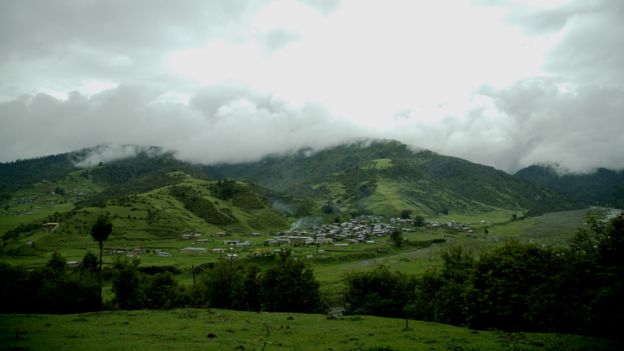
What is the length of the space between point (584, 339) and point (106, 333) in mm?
53100

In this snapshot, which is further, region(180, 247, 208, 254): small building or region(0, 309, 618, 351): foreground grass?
region(180, 247, 208, 254): small building

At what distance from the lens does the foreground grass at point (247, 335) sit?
3991 centimetres

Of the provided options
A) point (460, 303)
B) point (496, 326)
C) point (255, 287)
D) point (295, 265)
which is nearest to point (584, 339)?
point (496, 326)

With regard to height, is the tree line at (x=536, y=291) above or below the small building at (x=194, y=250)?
above

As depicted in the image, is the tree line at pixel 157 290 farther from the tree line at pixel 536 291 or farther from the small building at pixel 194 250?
the small building at pixel 194 250

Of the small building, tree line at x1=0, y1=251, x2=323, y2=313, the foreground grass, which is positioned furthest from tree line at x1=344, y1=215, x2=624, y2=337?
the small building

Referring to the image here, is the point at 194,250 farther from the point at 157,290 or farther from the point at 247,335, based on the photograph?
the point at 247,335

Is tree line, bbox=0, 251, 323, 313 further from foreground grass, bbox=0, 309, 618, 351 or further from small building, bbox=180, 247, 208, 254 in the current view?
small building, bbox=180, 247, 208, 254

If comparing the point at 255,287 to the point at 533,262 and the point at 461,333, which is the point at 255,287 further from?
the point at 533,262

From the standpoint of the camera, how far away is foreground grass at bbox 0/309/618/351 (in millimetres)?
39906

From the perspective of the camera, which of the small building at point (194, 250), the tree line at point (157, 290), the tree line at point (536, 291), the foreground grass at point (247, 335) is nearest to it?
the foreground grass at point (247, 335)

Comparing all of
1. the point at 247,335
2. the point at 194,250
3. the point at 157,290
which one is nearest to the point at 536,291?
the point at 247,335

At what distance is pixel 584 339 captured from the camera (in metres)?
42.2

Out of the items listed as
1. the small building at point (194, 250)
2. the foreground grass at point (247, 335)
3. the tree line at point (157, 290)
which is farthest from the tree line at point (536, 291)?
the small building at point (194, 250)
